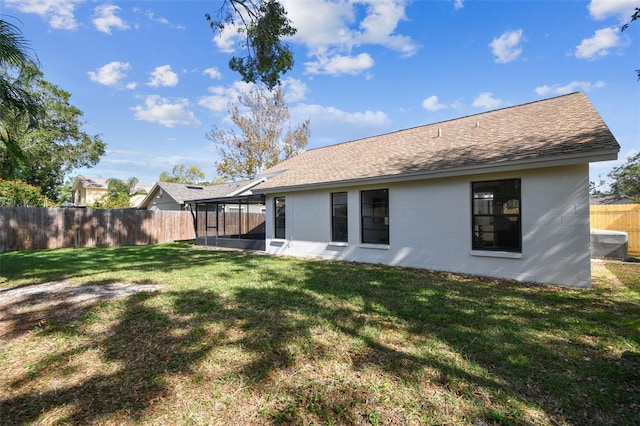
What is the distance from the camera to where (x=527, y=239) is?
6.93 metres

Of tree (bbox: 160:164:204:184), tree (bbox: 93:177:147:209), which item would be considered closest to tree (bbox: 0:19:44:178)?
tree (bbox: 93:177:147:209)

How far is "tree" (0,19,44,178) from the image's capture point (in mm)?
5855

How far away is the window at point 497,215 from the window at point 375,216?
254cm

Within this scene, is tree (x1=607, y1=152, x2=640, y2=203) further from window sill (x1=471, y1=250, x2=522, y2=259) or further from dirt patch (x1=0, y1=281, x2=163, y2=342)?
dirt patch (x1=0, y1=281, x2=163, y2=342)

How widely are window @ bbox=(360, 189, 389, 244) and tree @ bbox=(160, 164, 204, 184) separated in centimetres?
4918

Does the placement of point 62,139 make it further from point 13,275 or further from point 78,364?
point 78,364

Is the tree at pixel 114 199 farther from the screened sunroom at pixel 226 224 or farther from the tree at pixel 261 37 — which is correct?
the tree at pixel 261 37

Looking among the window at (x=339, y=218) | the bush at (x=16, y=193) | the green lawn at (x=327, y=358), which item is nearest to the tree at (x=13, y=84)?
the green lawn at (x=327, y=358)

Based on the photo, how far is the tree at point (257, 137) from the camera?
26.8 metres

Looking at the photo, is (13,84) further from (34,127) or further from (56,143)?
(56,143)

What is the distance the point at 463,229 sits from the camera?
784 cm

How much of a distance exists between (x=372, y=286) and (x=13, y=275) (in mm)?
8576

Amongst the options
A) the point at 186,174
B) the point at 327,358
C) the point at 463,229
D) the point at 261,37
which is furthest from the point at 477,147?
the point at 186,174

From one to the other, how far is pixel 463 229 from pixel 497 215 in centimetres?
82
